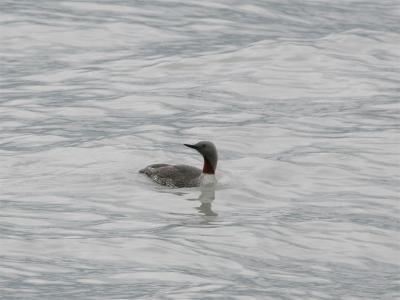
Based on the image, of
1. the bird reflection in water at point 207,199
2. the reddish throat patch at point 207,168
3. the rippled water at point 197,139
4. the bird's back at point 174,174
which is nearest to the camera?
the rippled water at point 197,139

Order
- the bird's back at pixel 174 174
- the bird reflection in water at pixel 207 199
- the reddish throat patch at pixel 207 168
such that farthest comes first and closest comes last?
the reddish throat patch at pixel 207 168, the bird's back at pixel 174 174, the bird reflection in water at pixel 207 199

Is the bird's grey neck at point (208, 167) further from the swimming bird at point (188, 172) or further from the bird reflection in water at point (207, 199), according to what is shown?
the bird reflection in water at point (207, 199)

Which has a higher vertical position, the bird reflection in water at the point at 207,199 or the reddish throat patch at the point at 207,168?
the reddish throat patch at the point at 207,168

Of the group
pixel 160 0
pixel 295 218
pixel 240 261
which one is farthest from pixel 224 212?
pixel 160 0

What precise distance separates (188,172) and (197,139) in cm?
284

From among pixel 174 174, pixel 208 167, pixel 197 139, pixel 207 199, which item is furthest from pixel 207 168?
pixel 197 139

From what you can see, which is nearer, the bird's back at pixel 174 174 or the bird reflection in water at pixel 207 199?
the bird reflection in water at pixel 207 199

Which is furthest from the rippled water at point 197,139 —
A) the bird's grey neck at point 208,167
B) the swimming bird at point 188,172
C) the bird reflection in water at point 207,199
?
the bird's grey neck at point 208,167

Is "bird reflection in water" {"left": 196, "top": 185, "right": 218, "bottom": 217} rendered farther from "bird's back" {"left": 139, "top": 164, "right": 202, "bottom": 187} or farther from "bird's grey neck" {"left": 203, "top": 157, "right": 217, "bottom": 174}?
"bird's grey neck" {"left": 203, "top": 157, "right": 217, "bottom": 174}

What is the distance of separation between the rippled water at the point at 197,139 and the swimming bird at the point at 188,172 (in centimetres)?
14

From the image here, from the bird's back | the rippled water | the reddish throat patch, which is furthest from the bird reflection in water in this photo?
the reddish throat patch

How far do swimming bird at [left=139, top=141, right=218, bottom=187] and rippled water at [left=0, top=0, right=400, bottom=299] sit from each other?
5.6 inches

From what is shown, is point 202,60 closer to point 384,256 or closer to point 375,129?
point 375,129

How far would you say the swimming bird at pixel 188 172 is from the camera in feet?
66.0
